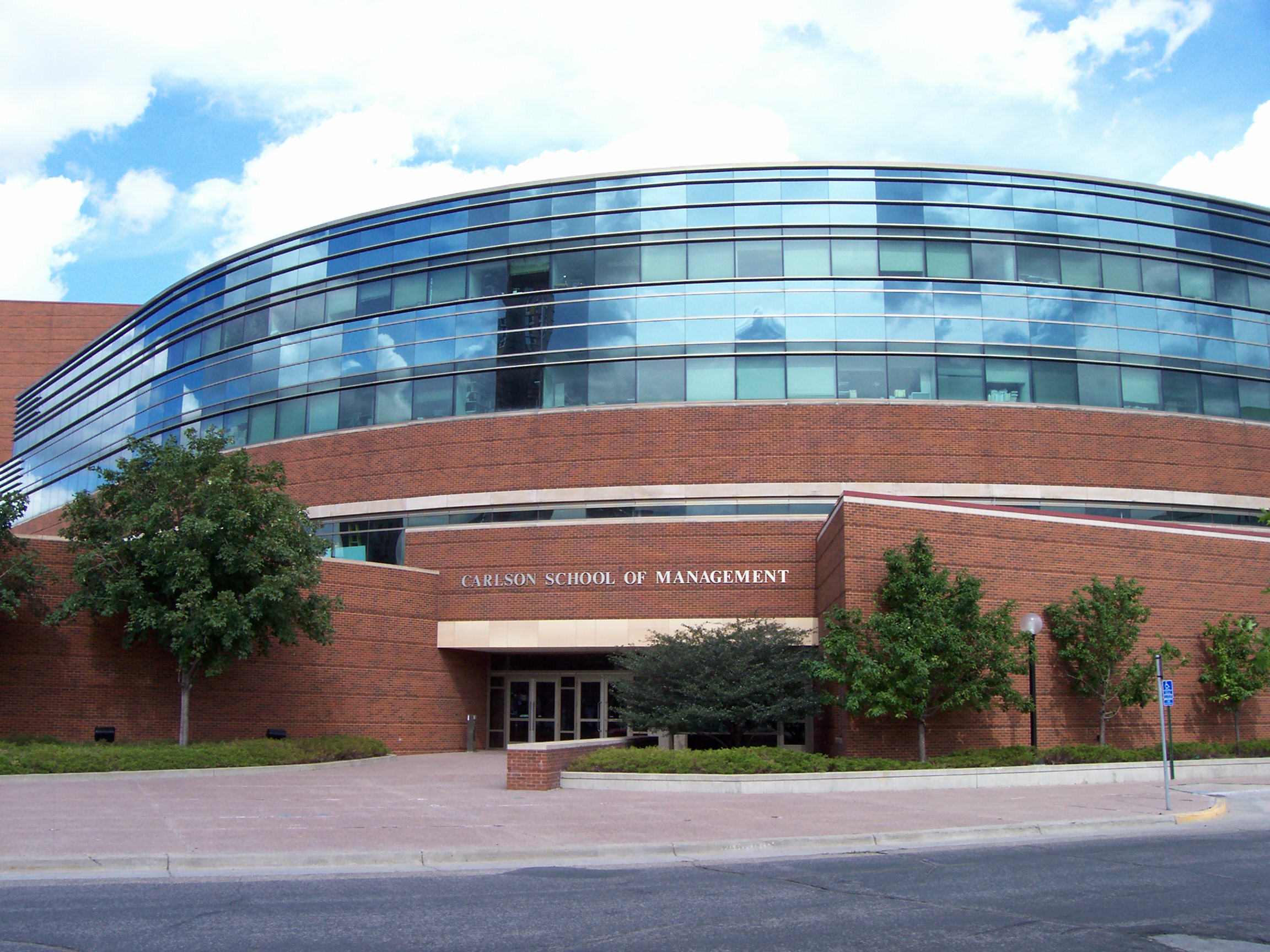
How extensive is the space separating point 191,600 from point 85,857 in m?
13.3

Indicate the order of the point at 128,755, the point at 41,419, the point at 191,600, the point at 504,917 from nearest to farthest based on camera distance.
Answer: the point at 504,917, the point at 128,755, the point at 191,600, the point at 41,419

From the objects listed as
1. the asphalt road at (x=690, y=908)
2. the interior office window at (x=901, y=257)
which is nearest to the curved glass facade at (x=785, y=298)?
the interior office window at (x=901, y=257)

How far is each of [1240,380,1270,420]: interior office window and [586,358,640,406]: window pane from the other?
2052cm

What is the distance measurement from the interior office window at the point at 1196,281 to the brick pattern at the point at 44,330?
2188 inches

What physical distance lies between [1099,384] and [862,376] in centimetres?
785

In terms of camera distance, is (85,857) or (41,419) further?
(41,419)

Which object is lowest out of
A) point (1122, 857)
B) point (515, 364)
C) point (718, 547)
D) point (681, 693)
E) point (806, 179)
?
point (1122, 857)

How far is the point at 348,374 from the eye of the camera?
37688 millimetres

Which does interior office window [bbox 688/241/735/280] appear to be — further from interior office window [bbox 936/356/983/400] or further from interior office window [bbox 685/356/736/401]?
interior office window [bbox 936/356/983/400]

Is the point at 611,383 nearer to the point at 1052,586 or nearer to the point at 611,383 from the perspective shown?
the point at 611,383

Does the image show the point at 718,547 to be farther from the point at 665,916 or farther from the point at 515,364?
the point at 665,916

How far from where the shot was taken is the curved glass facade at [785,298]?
34.8 meters

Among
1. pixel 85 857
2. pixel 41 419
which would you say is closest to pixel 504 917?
pixel 85 857

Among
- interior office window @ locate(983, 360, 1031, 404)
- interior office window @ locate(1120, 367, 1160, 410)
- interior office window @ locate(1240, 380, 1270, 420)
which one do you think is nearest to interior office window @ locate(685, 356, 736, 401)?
interior office window @ locate(983, 360, 1031, 404)
